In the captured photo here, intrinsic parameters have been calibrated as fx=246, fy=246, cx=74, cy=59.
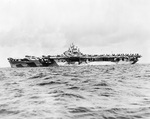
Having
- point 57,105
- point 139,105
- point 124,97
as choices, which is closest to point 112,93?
point 124,97

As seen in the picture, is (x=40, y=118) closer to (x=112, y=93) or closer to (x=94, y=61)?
(x=112, y=93)

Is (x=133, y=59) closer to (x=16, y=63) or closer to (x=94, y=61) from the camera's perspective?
(x=94, y=61)

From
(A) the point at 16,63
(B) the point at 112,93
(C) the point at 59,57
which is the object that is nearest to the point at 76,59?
(C) the point at 59,57

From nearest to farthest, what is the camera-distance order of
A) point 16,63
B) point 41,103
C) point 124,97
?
point 41,103
point 124,97
point 16,63

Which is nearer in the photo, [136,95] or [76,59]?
[136,95]

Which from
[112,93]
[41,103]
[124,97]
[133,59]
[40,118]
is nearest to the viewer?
[40,118]

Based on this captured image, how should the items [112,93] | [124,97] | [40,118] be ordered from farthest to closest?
[112,93] → [124,97] → [40,118]
